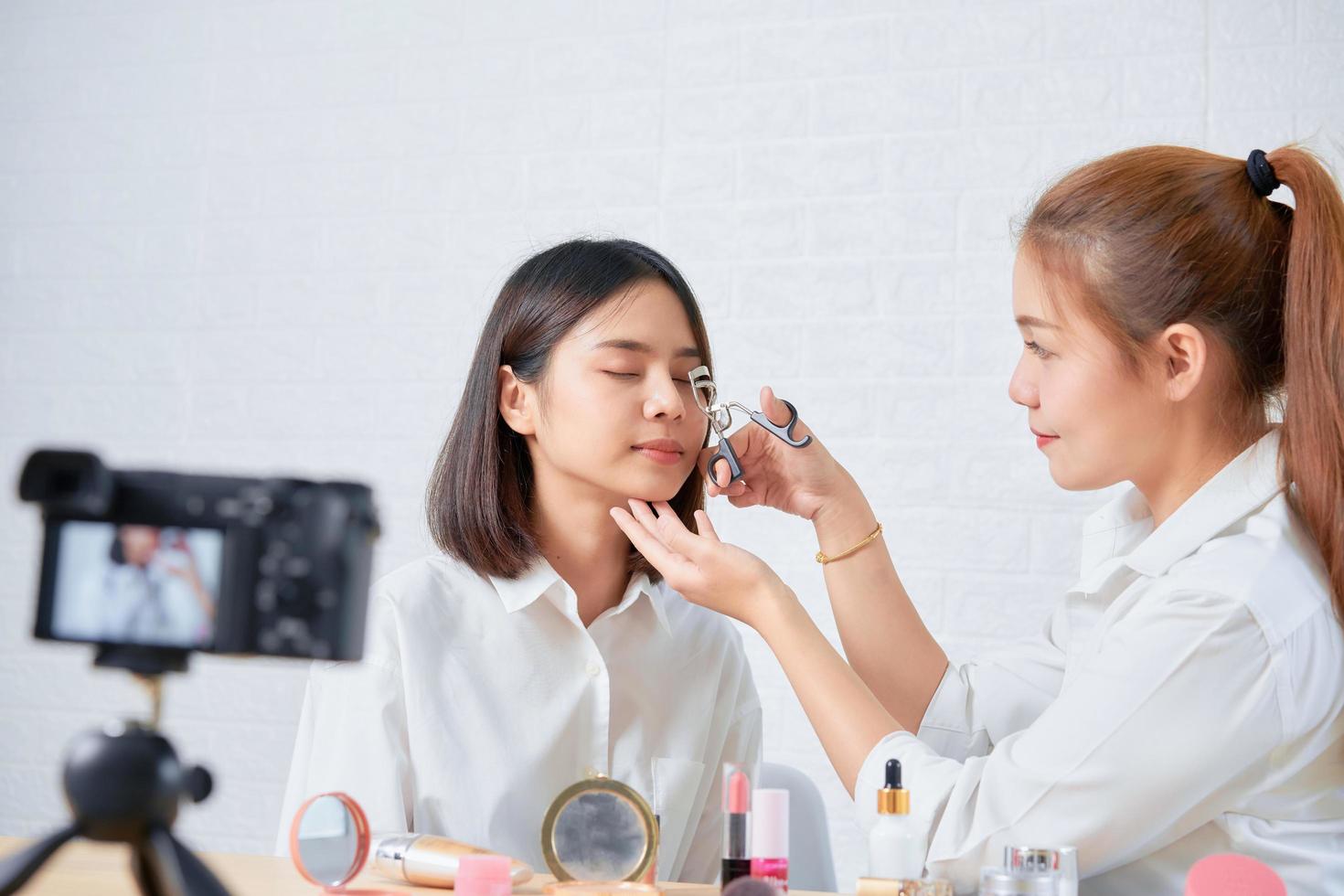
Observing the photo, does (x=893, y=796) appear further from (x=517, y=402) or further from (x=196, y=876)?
(x=517, y=402)

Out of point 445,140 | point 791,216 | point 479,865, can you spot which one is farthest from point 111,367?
point 479,865

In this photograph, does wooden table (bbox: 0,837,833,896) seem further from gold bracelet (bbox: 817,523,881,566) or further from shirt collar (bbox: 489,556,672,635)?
gold bracelet (bbox: 817,523,881,566)

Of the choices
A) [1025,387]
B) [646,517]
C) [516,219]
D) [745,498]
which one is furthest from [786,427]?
[516,219]

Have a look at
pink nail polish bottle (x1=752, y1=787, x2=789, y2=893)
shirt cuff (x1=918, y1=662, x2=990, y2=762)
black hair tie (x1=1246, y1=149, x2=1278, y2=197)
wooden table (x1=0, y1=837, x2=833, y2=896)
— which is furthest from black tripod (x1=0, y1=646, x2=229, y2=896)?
black hair tie (x1=1246, y1=149, x2=1278, y2=197)

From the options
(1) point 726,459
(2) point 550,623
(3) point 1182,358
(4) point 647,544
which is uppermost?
(3) point 1182,358

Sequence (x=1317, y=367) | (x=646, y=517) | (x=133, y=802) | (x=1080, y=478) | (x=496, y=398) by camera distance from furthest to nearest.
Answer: (x=496, y=398), (x=646, y=517), (x=1080, y=478), (x=1317, y=367), (x=133, y=802)

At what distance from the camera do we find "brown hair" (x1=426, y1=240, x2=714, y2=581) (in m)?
1.71

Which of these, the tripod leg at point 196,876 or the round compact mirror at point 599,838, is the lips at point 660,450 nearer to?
the round compact mirror at point 599,838

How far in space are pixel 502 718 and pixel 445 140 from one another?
1.68 metres

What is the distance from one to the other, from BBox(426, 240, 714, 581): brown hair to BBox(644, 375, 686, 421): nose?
0.41 feet

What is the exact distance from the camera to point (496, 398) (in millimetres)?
Answer: 1762

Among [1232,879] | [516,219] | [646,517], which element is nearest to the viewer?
[1232,879]

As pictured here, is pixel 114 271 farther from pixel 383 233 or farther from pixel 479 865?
pixel 479 865

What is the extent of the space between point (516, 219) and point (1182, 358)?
172 centimetres
